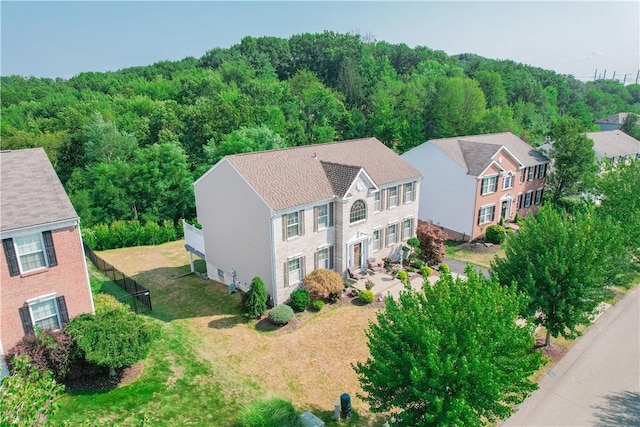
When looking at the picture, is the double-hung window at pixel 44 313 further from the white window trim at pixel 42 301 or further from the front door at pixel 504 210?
the front door at pixel 504 210

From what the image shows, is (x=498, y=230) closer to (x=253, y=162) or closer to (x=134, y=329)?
(x=253, y=162)

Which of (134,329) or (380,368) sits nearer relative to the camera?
(380,368)

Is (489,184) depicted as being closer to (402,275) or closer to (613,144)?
(402,275)

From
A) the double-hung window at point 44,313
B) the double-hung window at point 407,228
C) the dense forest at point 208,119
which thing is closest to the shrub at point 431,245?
the double-hung window at point 407,228

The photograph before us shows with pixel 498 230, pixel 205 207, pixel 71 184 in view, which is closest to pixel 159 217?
pixel 71 184

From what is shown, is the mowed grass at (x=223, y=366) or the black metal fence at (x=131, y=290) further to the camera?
the black metal fence at (x=131, y=290)

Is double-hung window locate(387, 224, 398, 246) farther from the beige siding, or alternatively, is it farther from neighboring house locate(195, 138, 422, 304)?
the beige siding
